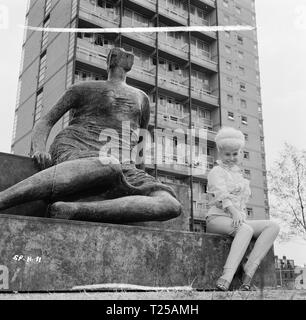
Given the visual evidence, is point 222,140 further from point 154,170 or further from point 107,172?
point 154,170

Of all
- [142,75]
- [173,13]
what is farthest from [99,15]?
[173,13]

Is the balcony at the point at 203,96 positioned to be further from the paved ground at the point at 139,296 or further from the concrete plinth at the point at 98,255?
the paved ground at the point at 139,296

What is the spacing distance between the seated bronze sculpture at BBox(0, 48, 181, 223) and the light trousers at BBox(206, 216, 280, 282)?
1.03 feet

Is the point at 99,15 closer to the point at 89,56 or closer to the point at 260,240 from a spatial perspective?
the point at 89,56

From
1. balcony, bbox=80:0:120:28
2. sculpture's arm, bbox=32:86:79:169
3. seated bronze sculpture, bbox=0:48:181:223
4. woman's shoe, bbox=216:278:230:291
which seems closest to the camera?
woman's shoe, bbox=216:278:230:291

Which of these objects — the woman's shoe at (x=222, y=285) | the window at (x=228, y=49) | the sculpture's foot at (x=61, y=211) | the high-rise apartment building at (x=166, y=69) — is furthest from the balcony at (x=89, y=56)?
the woman's shoe at (x=222, y=285)

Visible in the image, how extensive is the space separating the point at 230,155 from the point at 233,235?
53 cm

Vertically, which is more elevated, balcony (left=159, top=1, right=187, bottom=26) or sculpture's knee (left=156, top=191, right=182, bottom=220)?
balcony (left=159, top=1, right=187, bottom=26)

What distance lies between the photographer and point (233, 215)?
9.22 feet

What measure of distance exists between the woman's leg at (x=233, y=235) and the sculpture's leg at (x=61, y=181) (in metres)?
0.69

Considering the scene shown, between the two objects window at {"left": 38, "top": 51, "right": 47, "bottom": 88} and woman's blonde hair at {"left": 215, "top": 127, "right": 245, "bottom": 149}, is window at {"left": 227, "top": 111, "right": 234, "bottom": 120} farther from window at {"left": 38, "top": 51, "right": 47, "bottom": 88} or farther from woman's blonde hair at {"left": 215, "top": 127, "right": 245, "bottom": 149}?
woman's blonde hair at {"left": 215, "top": 127, "right": 245, "bottom": 149}

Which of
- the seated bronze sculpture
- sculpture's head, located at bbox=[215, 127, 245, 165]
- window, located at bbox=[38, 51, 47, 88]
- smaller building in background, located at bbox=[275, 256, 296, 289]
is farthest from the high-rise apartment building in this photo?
sculpture's head, located at bbox=[215, 127, 245, 165]

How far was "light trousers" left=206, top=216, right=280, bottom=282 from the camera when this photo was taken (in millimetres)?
2604
